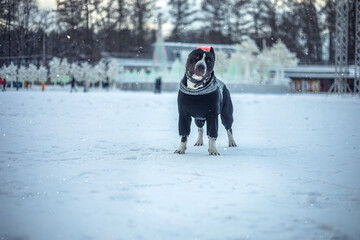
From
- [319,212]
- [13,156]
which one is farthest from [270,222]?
[13,156]

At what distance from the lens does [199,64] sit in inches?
188

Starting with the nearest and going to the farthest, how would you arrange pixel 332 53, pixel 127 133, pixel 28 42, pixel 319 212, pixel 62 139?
pixel 319 212, pixel 62 139, pixel 127 133, pixel 28 42, pixel 332 53

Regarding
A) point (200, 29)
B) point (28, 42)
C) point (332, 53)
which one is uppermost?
point (200, 29)

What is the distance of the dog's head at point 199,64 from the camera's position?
4.77 meters

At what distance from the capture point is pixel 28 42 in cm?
849

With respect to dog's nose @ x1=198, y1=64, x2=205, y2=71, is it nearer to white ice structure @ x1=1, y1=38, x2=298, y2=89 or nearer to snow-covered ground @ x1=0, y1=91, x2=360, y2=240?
snow-covered ground @ x1=0, y1=91, x2=360, y2=240

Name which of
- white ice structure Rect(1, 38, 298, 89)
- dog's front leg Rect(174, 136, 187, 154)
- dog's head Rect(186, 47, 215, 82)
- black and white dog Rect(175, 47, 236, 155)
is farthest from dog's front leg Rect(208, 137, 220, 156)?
white ice structure Rect(1, 38, 298, 89)

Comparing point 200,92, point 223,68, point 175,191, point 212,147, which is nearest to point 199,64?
point 200,92

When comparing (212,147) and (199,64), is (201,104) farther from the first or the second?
(212,147)

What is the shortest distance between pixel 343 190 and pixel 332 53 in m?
52.8

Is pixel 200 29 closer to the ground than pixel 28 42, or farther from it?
farther from it

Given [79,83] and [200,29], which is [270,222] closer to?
[79,83]

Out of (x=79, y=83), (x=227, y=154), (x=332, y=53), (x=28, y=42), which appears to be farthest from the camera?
(x=332, y=53)

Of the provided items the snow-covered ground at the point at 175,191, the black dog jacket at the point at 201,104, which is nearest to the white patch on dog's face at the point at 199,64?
the black dog jacket at the point at 201,104
